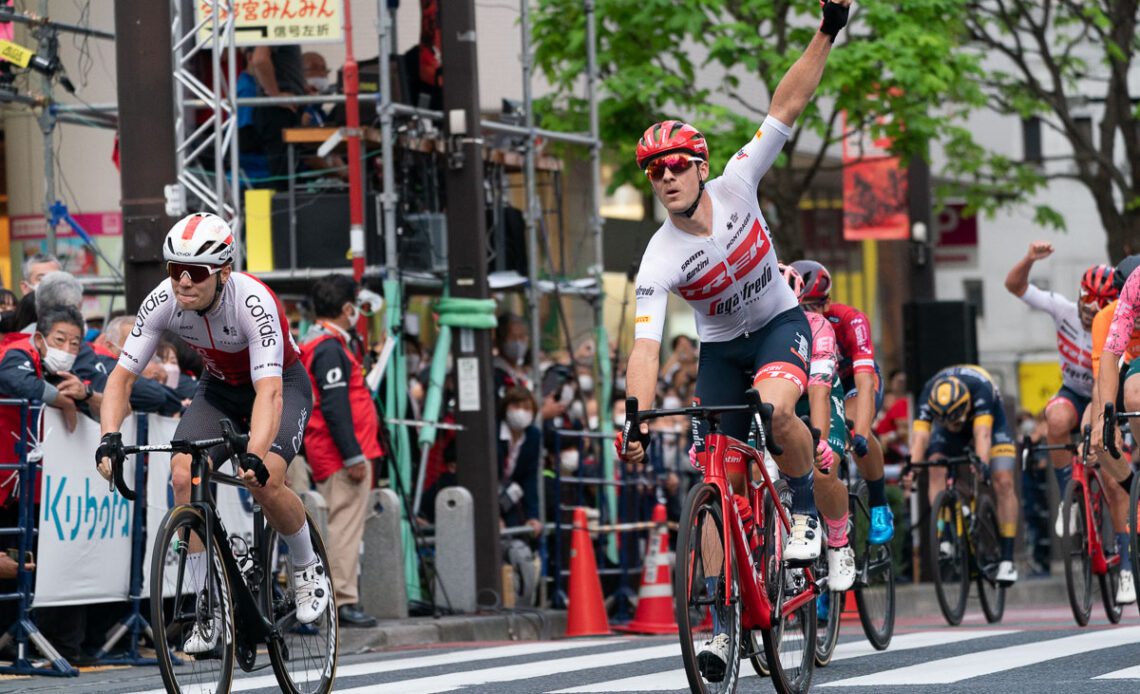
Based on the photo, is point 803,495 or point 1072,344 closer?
point 803,495

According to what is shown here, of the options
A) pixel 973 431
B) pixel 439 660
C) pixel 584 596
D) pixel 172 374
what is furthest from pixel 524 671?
pixel 973 431

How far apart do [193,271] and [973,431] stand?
8.68m

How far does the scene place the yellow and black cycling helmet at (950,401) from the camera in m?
15.4

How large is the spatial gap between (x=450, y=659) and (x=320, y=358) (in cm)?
243

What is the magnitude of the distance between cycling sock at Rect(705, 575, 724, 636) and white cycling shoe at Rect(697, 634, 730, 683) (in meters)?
0.02

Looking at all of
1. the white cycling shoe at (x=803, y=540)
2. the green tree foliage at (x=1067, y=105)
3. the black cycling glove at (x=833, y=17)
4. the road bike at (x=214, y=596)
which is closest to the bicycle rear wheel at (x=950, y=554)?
the white cycling shoe at (x=803, y=540)

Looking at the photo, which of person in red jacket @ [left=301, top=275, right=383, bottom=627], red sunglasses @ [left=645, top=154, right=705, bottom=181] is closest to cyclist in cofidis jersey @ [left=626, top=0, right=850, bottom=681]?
red sunglasses @ [left=645, top=154, right=705, bottom=181]

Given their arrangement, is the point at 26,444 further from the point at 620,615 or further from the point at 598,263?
the point at 598,263

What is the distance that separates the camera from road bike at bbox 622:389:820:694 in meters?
7.32

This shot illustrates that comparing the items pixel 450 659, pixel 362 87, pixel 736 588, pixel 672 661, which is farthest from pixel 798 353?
pixel 362 87

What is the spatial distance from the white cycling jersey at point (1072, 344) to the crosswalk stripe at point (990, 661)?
2.84 meters

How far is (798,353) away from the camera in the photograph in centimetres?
855

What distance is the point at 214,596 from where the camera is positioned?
7789mm

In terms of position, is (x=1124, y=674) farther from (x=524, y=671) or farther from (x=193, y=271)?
(x=193, y=271)
